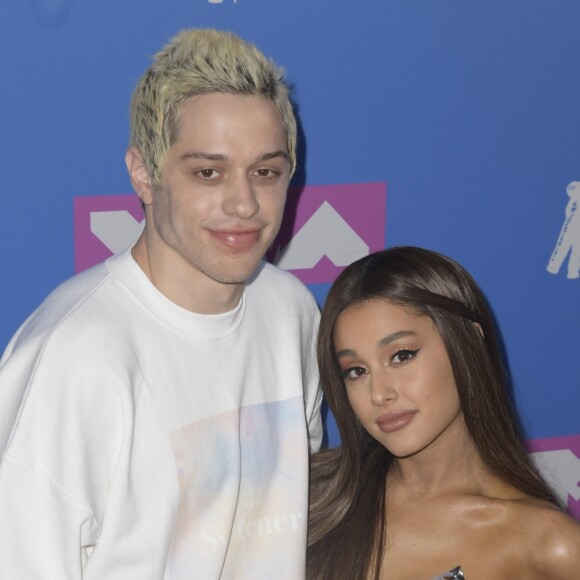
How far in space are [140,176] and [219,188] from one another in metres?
0.17

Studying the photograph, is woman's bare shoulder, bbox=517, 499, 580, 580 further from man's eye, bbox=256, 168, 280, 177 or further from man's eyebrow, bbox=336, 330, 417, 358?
man's eye, bbox=256, 168, 280, 177

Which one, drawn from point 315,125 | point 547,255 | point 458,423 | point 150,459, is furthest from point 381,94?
point 150,459

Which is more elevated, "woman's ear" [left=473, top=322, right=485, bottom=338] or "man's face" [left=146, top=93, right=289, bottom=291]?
"man's face" [left=146, top=93, right=289, bottom=291]

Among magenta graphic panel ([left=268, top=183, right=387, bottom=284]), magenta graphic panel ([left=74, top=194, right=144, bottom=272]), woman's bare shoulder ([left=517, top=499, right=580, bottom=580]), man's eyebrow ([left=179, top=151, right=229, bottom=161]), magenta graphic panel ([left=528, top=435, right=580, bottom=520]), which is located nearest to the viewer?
man's eyebrow ([left=179, top=151, right=229, bottom=161])

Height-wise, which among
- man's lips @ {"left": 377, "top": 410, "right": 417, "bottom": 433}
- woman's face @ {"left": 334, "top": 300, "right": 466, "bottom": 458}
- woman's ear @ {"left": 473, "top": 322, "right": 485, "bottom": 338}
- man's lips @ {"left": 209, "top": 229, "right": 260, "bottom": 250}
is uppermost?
man's lips @ {"left": 209, "top": 229, "right": 260, "bottom": 250}

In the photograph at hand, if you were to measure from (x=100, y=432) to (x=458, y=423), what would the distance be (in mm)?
688

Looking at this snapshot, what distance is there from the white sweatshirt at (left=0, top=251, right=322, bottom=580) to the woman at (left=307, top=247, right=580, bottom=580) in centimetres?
12

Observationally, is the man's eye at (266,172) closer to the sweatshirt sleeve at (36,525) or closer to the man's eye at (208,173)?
the man's eye at (208,173)

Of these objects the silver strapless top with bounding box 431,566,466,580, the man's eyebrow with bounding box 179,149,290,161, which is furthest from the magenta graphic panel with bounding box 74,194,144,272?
the silver strapless top with bounding box 431,566,466,580

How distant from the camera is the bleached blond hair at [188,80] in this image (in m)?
1.61

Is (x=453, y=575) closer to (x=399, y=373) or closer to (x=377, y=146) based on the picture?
(x=399, y=373)

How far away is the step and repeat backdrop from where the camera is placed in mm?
2014

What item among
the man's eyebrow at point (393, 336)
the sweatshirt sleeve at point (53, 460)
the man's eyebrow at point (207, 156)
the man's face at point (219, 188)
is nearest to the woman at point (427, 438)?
the man's eyebrow at point (393, 336)

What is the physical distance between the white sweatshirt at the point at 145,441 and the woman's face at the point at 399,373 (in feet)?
0.41
